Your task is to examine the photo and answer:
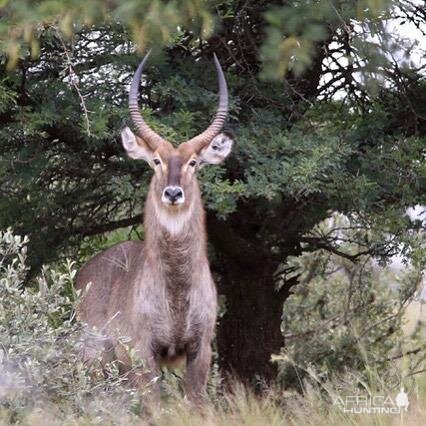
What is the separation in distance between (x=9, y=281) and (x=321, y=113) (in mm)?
4165

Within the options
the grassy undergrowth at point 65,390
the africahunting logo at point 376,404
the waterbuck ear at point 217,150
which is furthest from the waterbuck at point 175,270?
the africahunting logo at point 376,404

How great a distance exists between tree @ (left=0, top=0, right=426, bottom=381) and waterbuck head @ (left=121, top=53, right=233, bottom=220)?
8.3 inches

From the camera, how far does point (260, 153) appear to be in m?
9.33

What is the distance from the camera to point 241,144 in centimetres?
934

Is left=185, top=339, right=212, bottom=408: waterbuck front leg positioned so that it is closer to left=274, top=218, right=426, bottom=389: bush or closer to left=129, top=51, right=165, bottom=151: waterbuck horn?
left=129, top=51, right=165, bottom=151: waterbuck horn

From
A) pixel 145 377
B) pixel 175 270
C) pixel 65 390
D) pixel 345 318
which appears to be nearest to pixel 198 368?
pixel 145 377

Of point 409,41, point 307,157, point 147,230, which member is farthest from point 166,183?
point 409,41

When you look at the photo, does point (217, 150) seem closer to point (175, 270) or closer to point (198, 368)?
point (175, 270)

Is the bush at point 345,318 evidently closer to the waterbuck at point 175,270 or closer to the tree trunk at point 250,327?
the tree trunk at point 250,327

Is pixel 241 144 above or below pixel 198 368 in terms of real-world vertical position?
above

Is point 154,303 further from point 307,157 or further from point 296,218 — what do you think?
point 296,218

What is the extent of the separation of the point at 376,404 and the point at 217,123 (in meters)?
2.77

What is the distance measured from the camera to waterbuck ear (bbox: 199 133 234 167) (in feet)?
28.8

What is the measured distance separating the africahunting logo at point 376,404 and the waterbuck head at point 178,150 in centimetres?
212
